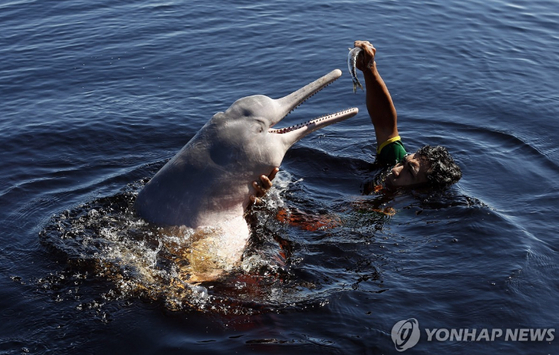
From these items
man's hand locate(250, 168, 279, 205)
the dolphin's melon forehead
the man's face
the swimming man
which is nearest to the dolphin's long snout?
the dolphin's melon forehead

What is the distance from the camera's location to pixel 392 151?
31.4 feet

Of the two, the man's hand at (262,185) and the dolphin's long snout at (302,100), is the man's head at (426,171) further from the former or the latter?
the man's hand at (262,185)

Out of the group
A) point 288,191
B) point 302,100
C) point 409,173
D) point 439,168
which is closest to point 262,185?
point 302,100

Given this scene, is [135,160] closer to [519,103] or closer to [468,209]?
[468,209]

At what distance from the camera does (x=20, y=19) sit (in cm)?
1673

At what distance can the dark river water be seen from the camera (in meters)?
6.40

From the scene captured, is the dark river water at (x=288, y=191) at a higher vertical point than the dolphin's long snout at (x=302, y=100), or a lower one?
lower

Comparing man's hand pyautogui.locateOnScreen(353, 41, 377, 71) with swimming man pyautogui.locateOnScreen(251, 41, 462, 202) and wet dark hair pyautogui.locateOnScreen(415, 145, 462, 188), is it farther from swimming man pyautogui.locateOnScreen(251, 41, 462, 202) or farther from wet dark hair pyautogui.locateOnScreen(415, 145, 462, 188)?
wet dark hair pyautogui.locateOnScreen(415, 145, 462, 188)

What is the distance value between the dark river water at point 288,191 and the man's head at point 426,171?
20cm

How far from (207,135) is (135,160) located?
3.21 meters

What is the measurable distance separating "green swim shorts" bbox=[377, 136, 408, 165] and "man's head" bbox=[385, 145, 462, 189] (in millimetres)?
396

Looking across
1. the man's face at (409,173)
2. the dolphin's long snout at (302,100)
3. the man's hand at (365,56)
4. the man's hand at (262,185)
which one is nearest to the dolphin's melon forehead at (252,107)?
the dolphin's long snout at (302,100)

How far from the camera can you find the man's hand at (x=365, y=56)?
8.88 m

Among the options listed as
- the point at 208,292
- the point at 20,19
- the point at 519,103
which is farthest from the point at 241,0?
the point at 208,292
